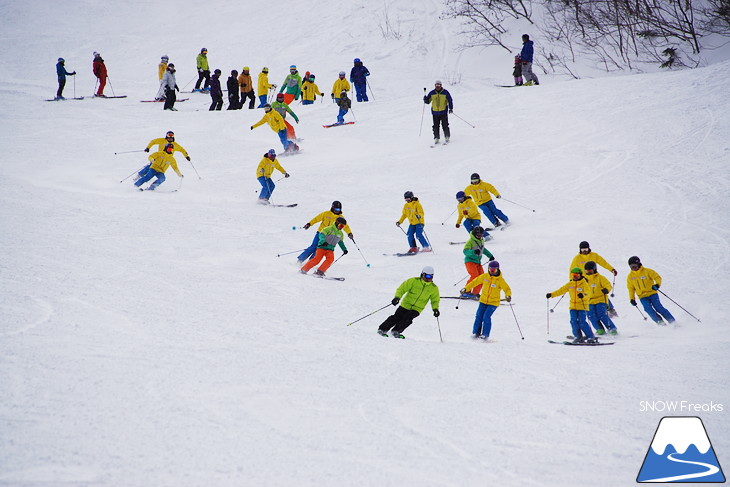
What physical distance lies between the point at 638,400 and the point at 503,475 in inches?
84.1

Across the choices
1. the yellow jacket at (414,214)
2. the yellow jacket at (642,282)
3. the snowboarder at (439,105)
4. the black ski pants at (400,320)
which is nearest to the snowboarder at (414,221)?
the yellow jacket at (414,214)

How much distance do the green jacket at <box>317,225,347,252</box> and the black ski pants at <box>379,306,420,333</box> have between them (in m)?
2.75

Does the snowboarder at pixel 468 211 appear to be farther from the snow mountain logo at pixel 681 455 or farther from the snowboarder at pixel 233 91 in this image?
the snowboarder at pixel 233 91

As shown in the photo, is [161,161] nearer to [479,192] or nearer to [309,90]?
[479,192]

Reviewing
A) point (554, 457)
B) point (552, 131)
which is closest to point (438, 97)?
point (552, 131)

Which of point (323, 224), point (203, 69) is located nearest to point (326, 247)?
point (323, 224)

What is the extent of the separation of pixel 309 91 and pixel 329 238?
13.0m

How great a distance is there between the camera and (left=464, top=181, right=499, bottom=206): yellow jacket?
524 inches

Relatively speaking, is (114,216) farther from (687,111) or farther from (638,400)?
(687,111)

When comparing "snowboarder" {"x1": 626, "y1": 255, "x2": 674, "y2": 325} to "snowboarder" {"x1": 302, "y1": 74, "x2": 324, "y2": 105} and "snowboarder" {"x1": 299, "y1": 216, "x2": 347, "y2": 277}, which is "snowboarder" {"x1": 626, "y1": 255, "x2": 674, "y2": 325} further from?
"snowboarder" {"x1": 302, "y1": 74, "x2": 324, "y2": 105}

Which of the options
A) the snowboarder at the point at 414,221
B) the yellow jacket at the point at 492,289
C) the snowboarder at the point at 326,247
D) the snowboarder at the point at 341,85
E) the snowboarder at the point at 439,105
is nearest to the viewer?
the yellow jacket at the point at 492,289

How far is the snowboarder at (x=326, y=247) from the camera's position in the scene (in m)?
11.1

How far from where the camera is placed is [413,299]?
871 centimetres

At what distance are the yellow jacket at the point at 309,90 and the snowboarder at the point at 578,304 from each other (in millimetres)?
15633
